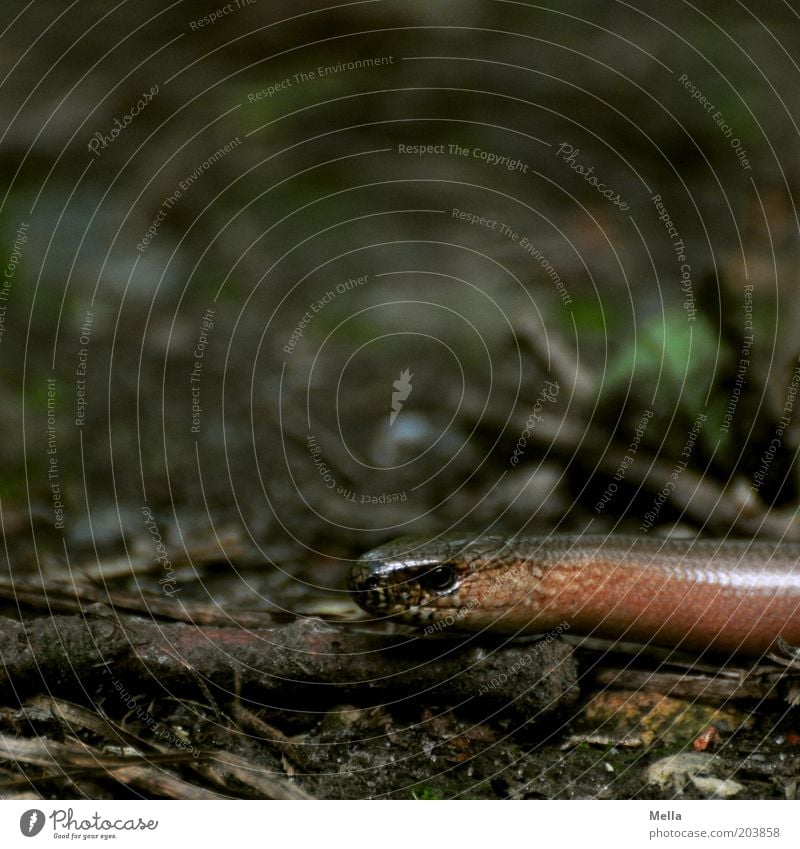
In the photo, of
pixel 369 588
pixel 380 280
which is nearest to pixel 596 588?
pixel 369 588

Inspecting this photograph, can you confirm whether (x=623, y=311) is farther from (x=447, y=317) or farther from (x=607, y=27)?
(x=607, y=27)

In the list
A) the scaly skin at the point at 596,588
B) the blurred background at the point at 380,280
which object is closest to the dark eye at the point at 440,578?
the scaly skin at the point at 596,588

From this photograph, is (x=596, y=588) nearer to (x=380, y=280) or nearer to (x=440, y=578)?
(x=440, y=578)

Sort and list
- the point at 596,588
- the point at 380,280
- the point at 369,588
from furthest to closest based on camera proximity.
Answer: the point at 380,280 → the point at 596,588 → the point at 369,588

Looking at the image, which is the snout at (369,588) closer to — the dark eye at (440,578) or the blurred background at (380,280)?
the dark eye at (440,578)

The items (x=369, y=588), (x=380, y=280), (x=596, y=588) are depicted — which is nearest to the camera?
(x=369, y=588)

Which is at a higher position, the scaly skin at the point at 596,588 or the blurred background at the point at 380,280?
the blurred background at the point at 380,280

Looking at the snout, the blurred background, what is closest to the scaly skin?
the snout

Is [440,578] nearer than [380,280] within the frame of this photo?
Yes
